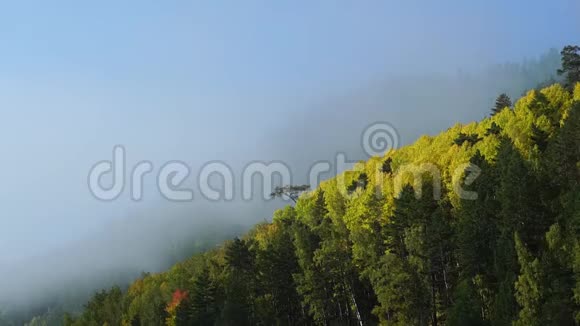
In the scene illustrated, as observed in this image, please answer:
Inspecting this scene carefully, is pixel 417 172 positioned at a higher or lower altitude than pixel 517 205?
higher

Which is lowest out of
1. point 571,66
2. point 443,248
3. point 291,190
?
point 443,248

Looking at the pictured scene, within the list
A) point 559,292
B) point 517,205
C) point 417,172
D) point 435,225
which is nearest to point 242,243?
point 417,172

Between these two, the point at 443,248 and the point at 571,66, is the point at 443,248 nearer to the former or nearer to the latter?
the point at 443,248

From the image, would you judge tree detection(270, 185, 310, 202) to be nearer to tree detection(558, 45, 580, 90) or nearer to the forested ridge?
the forested ridge

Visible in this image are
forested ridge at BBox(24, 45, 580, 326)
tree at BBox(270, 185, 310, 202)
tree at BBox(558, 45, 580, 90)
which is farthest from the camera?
tree at BBox(270, 185, 310, 202)

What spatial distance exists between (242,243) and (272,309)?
14517 millimetres

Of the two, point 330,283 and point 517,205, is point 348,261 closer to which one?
point 330,283

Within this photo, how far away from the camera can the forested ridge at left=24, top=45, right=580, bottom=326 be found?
49.7m

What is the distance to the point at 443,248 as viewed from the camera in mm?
64625

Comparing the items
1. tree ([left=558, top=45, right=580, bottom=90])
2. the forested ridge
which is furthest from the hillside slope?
tree ([left=558, top=45, right=580, bottom=90])

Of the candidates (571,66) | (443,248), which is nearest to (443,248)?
(443,248)

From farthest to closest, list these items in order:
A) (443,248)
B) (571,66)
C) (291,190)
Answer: (291,190) < (571,66) < (443,248)

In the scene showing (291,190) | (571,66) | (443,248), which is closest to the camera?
(443,248)

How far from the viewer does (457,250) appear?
204 feet
